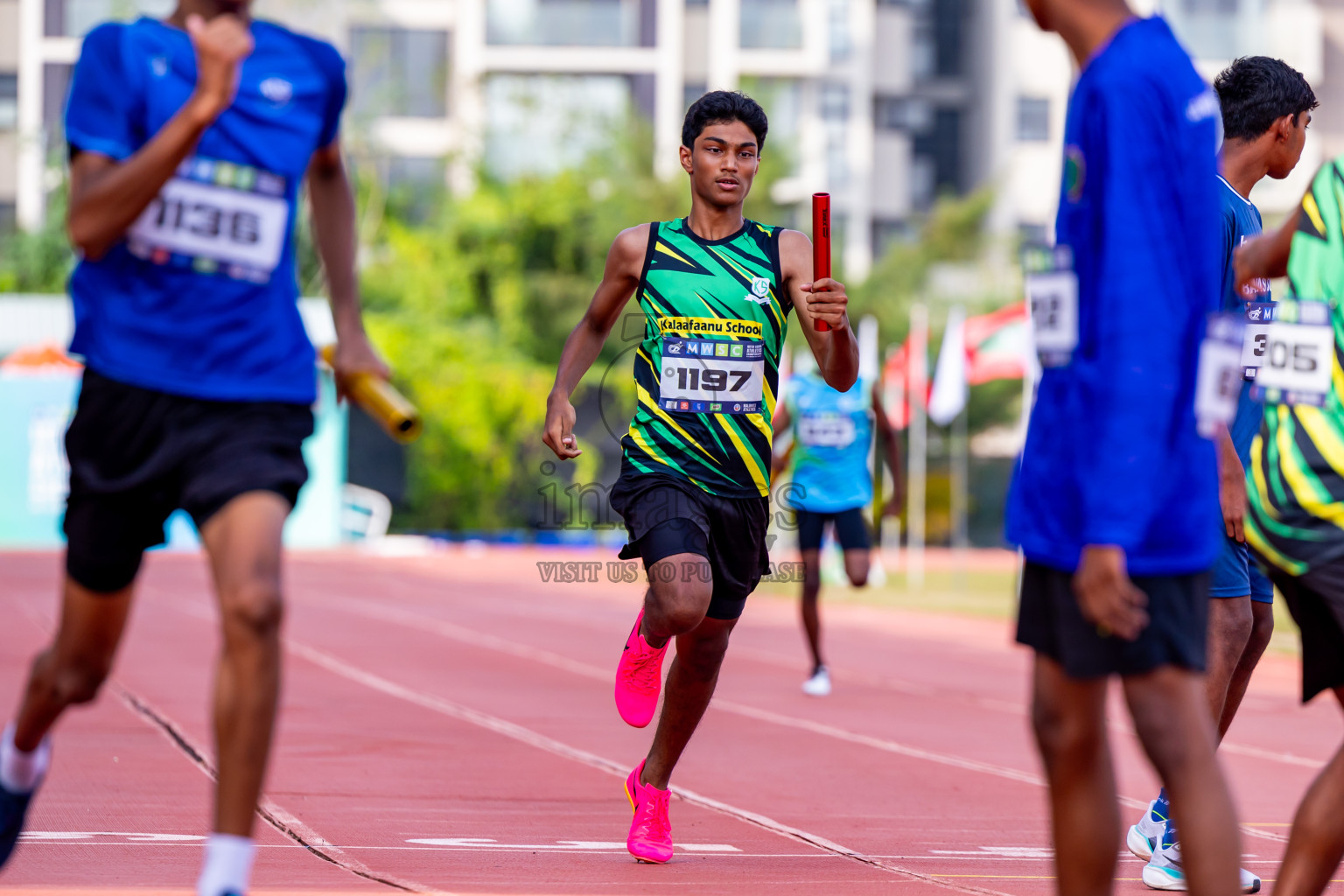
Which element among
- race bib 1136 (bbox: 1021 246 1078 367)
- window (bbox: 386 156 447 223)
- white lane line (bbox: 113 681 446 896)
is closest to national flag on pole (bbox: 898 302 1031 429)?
white lane line (bbox: 113 681 446 896)

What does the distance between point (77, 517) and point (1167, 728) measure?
2.23 meters

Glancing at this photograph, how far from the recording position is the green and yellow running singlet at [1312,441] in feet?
12.6

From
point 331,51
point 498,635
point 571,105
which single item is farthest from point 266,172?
point 571,105

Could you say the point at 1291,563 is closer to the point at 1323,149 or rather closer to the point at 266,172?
the point at 266,172

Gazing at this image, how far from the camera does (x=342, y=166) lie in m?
4.17

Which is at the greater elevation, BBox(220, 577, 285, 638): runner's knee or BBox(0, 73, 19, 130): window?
BBox(0, 73, 19, 130): window

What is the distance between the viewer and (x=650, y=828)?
586cm

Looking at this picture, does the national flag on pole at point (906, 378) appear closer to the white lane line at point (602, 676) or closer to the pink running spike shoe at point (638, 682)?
the white lane line at point (602, 676)

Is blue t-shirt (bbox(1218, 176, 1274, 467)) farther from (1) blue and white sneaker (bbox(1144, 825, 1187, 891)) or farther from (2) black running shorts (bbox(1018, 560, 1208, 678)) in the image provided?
(2) black running shorts (bbox(1018, 560, 1208, 678))

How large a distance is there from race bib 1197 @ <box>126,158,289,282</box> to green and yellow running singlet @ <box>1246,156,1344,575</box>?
7.04ft

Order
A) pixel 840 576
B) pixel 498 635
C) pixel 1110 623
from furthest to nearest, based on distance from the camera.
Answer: pixel 840 576
pixel 498 635
pixel 1110 623

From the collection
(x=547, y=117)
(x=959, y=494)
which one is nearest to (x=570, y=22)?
(x=547, y=117)

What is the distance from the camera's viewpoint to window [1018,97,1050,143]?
52.8 metres

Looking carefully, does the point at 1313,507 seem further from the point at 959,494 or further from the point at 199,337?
the point at 959,494
